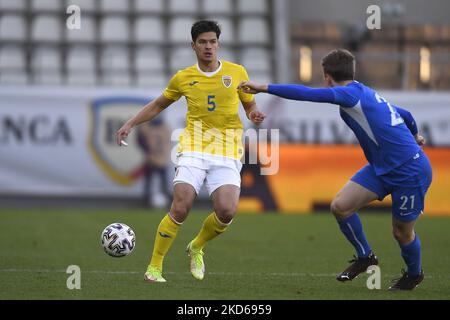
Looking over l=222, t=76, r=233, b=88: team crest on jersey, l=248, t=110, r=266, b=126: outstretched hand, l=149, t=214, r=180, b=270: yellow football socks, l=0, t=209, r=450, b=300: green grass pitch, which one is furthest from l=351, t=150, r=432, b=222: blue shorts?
l=149, t=214, r=180, b=270: yellow football socks

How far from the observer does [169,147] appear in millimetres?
18609

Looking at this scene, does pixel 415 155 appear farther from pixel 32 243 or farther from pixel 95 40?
pixel 95 40

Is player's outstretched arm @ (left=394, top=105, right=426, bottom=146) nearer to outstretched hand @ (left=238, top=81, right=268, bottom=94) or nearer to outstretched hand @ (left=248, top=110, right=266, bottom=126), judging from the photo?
outstretched hand @ (left=248, top=110, right=266, bottom=126)

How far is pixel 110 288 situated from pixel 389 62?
1403cm

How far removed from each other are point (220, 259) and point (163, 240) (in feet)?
7.81

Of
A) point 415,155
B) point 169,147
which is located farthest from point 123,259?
point 169,147

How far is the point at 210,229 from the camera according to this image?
8727 mm

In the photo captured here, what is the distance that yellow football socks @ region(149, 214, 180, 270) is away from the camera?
8.41m

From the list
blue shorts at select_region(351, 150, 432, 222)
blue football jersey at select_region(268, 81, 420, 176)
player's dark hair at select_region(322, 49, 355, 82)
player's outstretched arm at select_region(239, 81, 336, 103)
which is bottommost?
blue shorts at select_region(351, 150, 432, 222)

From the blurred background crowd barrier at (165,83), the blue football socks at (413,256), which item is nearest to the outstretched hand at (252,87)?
the blue football socks at (413,256)

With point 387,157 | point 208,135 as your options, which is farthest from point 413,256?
point 208,135

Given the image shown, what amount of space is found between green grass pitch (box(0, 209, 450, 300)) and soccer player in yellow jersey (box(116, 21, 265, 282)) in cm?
54

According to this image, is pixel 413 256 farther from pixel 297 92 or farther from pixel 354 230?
pixel 297 92

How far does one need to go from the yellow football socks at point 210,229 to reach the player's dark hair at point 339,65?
172 centimetres
